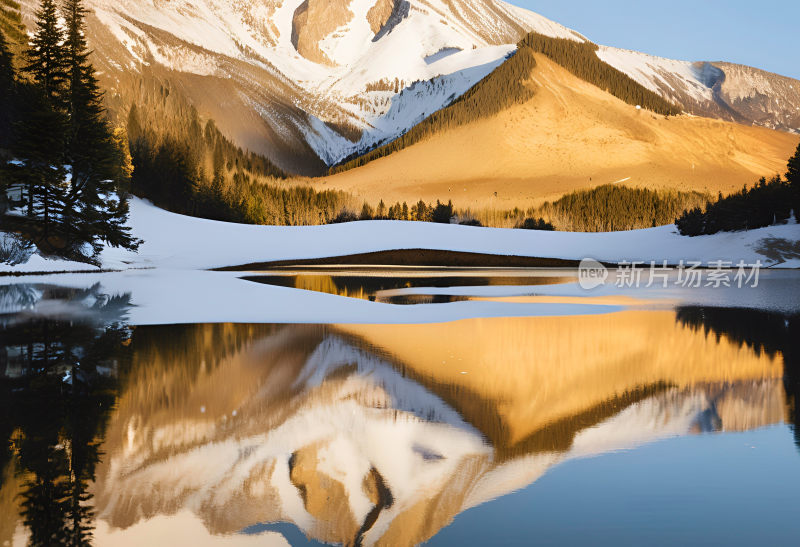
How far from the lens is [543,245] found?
70500mm

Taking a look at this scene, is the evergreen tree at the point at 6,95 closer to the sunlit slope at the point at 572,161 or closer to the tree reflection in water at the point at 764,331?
the tree reflection in water at the point at 764,331

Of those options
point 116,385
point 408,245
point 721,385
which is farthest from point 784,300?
point 408,245

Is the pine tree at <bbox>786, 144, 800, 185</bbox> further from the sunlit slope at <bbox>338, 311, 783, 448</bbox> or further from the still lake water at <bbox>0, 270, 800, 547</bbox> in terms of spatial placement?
the still lake water at <bbox>0, 270, 800, 547</bbox>

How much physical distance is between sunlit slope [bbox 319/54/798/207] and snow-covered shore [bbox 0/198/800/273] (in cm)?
9110

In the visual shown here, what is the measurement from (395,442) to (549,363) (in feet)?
16.6

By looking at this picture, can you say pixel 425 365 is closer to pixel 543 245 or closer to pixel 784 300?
pixel 784 300

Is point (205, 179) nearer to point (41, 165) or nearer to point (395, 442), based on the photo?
point (41, 165)

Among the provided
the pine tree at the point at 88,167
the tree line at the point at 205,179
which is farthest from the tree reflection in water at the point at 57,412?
the tree line at the point at 205,179

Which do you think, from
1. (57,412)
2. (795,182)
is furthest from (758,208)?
(57,412)

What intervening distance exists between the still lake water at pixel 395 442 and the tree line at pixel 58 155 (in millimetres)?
25156

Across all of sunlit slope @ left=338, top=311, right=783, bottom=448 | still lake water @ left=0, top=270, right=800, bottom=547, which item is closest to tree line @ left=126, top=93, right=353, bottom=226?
sunlit slope @ left=338, top=311, right=783, bottom=448

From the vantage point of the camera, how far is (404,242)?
2621 inches

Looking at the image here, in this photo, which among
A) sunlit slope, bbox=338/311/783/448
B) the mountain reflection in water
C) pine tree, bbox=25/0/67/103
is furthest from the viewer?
pine tree, bbox=25/0/67/103

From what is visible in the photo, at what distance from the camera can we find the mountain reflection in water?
18.1ft
